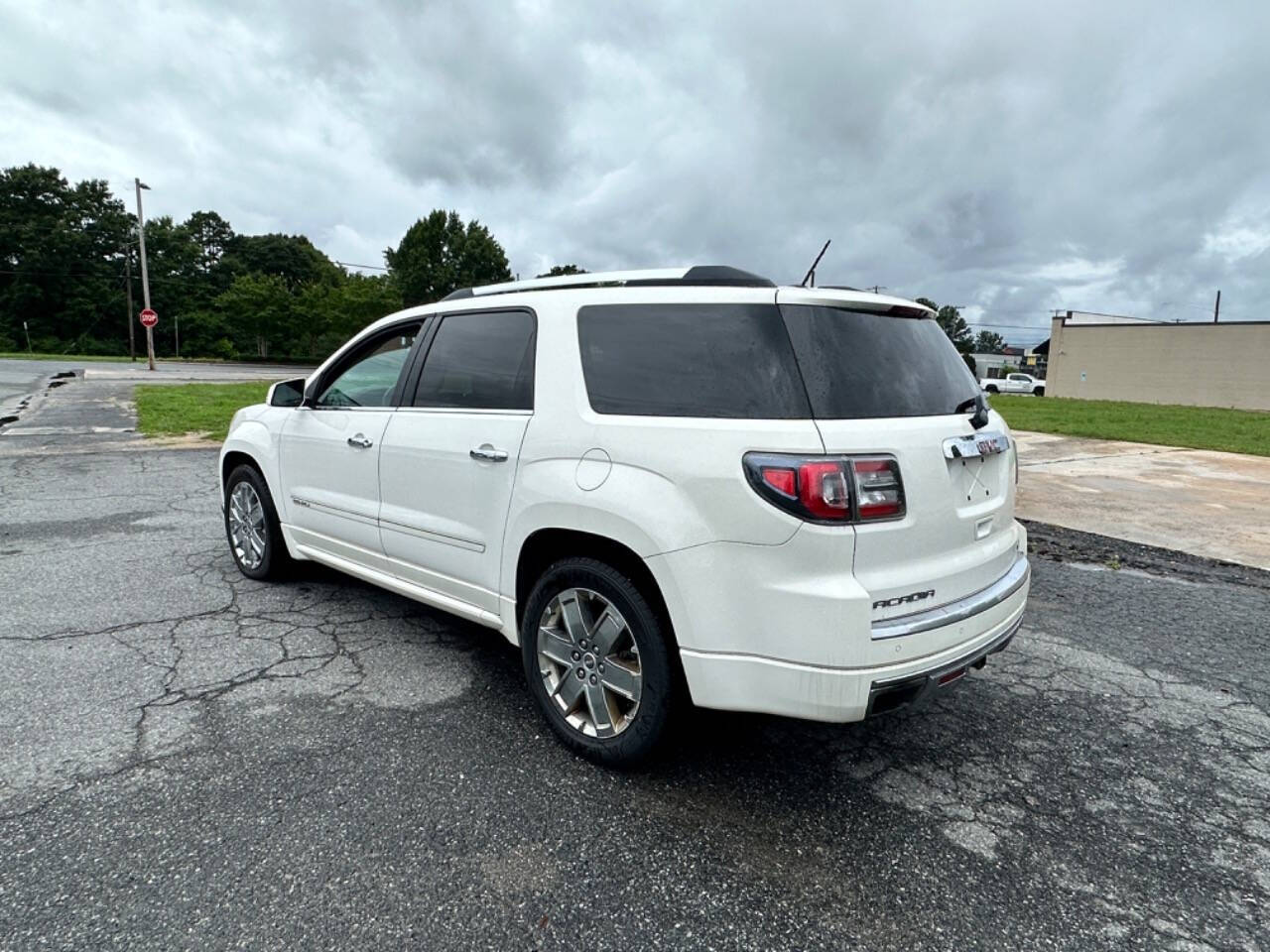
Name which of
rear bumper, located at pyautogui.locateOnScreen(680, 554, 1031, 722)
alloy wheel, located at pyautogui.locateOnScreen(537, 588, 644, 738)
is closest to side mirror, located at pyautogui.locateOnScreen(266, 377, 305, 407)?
alloy wheel, located at pyautogui.locateOnScreen(537, 588, 644, 738)

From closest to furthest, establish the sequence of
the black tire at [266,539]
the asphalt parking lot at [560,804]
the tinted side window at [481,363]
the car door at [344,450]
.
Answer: the asphalt parking lot at [560,804], the tinted side window at [481,363], the car door at [344,450], the black tire at [266,539]

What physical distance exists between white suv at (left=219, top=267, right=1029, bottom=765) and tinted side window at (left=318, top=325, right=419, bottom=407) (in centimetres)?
39

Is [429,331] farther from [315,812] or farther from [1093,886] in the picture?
[1093,886]

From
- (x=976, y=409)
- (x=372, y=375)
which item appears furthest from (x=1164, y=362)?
(x=372, y=375)

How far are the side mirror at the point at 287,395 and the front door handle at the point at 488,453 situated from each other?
1880mm

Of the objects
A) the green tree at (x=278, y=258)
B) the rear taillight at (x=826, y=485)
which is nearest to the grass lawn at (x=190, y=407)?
the rear taillight at (x=826, y=485)

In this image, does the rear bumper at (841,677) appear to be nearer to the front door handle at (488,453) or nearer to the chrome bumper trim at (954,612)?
the chrome bumper trim at (954,612)

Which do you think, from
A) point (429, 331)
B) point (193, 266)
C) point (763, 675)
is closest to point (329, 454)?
point (429, 331)

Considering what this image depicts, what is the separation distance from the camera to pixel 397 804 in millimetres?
2480

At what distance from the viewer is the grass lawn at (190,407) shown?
42.0 ft

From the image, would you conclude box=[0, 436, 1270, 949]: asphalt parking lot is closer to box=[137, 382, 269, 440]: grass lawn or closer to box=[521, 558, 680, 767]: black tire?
box=[521, 558, 680, 767]: black tire

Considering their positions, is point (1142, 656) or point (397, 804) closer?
point (397, 804)

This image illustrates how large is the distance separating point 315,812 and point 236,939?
529 millimetres

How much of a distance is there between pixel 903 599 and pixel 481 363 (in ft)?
6.69
